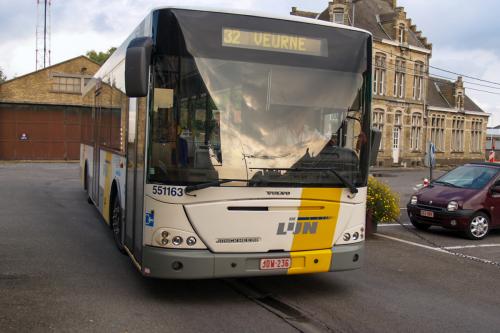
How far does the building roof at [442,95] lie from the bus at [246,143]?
157 ft

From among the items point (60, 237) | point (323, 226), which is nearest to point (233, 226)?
point (323, 226)

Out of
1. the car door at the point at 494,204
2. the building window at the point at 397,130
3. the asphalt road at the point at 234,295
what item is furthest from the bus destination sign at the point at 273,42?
the building window at the point at 397,130

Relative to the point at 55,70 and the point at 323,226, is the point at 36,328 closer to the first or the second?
the point at 323,226

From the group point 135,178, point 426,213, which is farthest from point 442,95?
point 135,178

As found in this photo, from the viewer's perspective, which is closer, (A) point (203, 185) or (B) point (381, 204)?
(A) point (203, 185)

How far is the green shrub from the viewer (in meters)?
10.9

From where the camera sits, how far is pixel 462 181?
1235 cm

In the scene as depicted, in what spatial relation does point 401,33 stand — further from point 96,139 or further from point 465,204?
point 96,139

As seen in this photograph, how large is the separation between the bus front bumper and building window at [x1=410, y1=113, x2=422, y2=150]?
146 ft

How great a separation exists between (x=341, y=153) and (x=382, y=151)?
4075 centimetres

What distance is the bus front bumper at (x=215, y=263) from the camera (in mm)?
5773

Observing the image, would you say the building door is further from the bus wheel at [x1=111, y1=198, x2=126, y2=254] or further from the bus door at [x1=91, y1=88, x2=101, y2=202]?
the bus wheel at [x1=111, y1=198, x2=126, y2=254]

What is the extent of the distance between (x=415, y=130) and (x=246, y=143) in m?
45.7

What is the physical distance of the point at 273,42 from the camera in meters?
6.14
